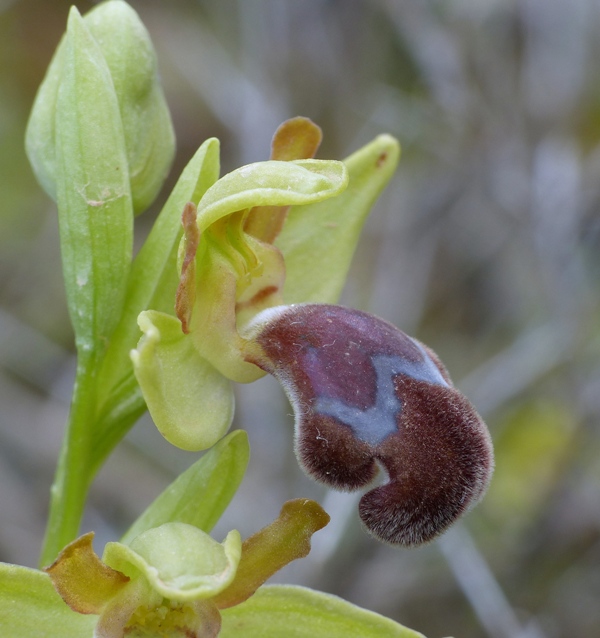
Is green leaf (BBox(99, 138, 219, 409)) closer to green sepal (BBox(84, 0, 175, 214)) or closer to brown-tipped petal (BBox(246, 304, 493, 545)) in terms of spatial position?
green sepal (BBox(84, 0, 175, 214))

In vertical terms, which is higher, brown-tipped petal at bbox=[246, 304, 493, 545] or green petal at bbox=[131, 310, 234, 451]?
brown-tipped petal at bbox=[246, 304, 493, 545]

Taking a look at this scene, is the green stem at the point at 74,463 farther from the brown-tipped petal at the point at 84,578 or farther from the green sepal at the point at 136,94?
the green sepal at the point at 136,94

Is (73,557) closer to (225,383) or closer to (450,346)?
(225,383)

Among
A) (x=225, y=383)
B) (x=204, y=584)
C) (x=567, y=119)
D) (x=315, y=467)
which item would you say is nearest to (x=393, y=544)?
(x=315, y=467)

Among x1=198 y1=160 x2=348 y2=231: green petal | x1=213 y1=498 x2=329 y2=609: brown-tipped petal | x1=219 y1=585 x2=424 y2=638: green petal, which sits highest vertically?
x1=198 y1=160 x2=348 y2=231: green petal

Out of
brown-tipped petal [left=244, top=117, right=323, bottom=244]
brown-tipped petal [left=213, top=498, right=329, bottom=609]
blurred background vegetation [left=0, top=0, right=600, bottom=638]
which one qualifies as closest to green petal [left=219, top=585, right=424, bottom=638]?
brown-tipped petal [left=213, top=498, right=329, bottom=609]

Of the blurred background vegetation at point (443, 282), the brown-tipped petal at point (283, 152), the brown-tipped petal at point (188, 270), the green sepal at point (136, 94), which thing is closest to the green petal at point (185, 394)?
the brown-tipped petal at point (188, 270)

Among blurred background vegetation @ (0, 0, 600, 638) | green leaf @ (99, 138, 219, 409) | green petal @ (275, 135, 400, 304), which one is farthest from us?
blurred background vegetation @ (0, 0, 600, 638)
